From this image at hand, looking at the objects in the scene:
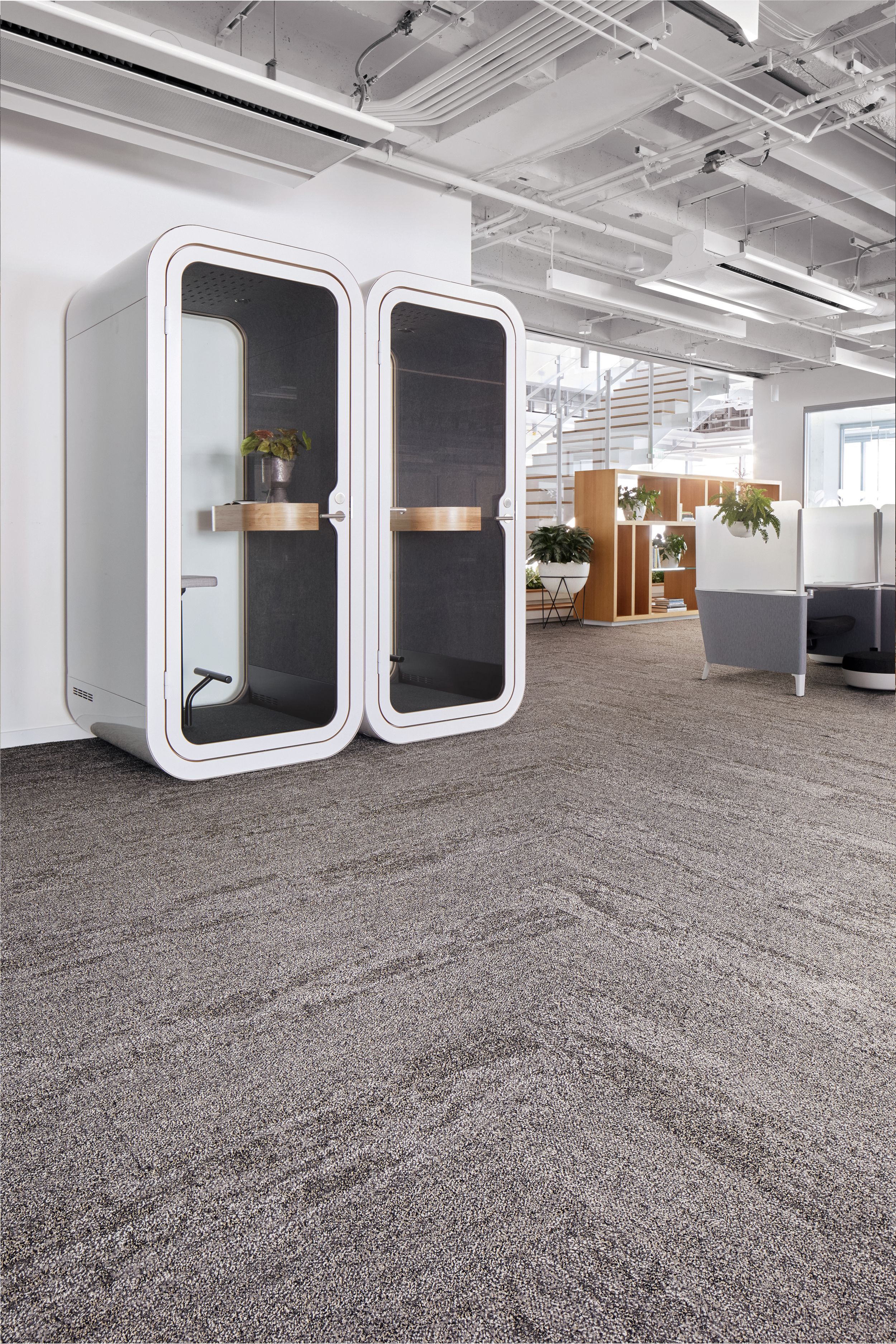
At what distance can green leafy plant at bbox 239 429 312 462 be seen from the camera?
3467mm

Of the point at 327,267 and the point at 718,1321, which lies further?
the point at 327,267

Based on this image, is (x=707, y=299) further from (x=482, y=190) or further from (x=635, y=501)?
(x=635, y=501)

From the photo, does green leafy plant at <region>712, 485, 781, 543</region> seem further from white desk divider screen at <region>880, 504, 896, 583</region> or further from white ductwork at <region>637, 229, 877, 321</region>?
white ductwork at <region>637, 229, 877, 321</region>

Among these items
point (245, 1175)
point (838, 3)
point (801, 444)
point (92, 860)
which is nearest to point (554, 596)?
point (801, 444)

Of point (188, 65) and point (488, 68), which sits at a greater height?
point (488, 68)

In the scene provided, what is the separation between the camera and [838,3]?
355cm

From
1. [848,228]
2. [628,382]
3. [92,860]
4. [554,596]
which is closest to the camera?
[92,860]

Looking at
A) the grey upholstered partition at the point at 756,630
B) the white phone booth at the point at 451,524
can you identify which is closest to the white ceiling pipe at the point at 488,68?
the white phone booth at the point at 451,524

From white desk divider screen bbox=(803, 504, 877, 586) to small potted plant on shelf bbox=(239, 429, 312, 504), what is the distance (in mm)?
3432

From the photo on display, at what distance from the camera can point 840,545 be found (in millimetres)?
5754

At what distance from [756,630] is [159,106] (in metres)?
3.87

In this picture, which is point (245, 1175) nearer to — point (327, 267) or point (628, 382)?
point (327, 267)

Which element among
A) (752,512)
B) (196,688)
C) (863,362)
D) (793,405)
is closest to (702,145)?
(752,512)

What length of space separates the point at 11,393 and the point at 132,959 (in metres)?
2.74
